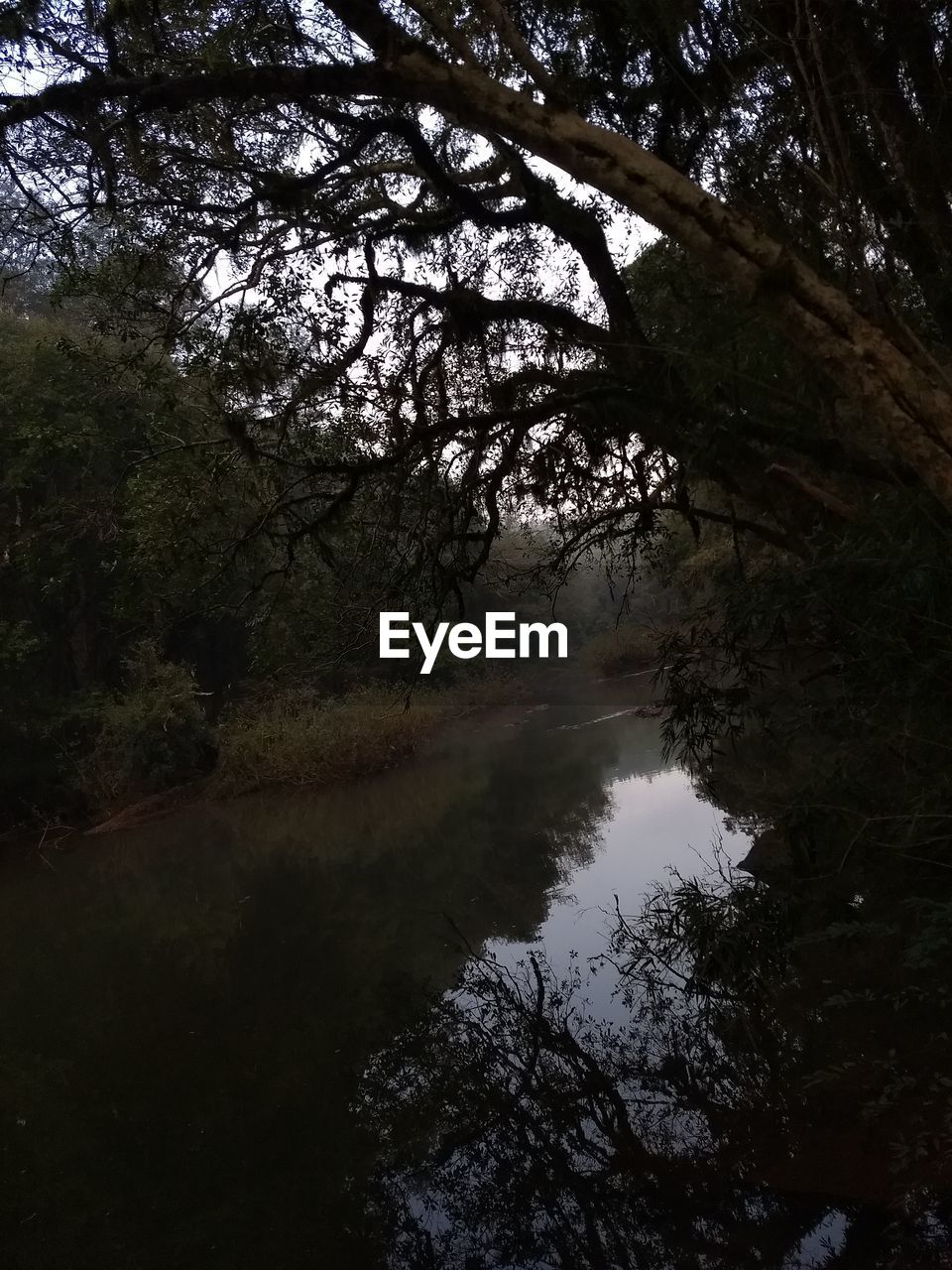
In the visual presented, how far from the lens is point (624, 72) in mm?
6129

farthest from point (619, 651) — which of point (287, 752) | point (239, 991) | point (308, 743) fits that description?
point (239, 991)

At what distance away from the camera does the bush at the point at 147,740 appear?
13.9 m

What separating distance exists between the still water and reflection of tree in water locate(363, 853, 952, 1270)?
3cm

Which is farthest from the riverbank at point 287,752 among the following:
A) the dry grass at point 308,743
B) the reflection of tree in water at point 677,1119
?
the reflection of tree in water at point 677,1119

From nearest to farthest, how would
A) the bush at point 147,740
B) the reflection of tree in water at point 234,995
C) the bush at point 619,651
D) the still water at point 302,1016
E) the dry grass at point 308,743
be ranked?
the still water at point 302,1016 < the reflection of tree in water at point 234,995 < the bush at point 147,740 < the dry grass at point 308,743 < the bush at point 619,651

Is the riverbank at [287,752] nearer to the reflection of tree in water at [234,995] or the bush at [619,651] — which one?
the reflection of tree in water at [234,995]

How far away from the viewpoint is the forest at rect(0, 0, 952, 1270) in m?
3.49

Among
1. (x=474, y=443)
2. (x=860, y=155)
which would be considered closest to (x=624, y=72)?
(x=860, y=155)

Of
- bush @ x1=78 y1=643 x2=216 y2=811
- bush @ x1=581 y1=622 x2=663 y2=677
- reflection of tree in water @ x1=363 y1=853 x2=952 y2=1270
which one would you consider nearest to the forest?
reflection of tree in water @ x1=363 y1=853 x2=952 y2=1270

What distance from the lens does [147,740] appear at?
45.9 ft

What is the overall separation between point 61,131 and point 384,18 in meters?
2.87

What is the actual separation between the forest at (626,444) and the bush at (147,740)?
255 inches

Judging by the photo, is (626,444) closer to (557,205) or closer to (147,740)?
(557,205)

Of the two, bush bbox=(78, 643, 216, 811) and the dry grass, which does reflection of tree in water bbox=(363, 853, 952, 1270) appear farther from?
bush bbox=(78, 643, 216, 811)
